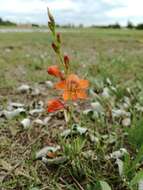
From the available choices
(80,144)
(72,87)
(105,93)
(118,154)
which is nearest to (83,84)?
(72,87)

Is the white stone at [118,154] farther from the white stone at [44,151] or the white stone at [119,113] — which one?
the white stone at [119,113]

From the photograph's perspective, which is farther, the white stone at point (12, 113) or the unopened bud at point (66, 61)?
the white stone at point (12, 113)

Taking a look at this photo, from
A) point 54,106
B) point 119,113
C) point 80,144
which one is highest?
point 54,106

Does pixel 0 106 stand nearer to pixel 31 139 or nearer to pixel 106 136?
pixel 31 139

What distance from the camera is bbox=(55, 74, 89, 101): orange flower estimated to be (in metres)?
1.93

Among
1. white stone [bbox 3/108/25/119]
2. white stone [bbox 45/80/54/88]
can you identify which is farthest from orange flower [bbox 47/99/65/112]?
white stone [bbox 45/80/54/88]

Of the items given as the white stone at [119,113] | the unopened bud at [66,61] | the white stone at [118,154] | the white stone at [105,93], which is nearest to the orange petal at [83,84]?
the unopened bud at [66,61]

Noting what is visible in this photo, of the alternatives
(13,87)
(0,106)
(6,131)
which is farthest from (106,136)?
(13,87)

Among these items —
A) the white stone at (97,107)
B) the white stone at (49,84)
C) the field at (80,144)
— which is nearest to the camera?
the field at (80,144)

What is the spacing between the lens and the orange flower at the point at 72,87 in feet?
6.33

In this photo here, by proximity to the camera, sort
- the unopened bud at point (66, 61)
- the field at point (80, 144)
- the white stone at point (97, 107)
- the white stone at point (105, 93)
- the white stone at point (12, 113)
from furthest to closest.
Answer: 1. the white stone at point (105, 93)
2. the white stone at point (97, 107)
3. the white stone at point (12, 113)
4. the field at point (80, 144)
5. the unopened bud at point (66, 61)

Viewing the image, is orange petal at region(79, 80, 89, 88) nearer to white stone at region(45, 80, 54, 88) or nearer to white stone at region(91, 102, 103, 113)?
white stone at region(91, 102, 103, 113)

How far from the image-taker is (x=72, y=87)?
6.37 feet

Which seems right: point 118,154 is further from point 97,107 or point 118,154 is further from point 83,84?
point 97,107
